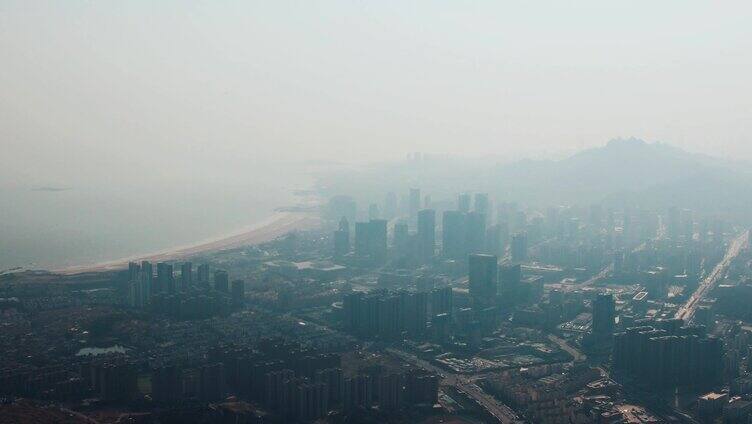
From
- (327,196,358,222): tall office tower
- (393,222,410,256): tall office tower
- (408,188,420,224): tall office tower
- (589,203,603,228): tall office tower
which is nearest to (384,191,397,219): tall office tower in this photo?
(408,188,420,224): tall office tower

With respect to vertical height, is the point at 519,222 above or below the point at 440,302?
above

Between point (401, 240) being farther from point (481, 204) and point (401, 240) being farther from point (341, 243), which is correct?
point (481, 204)

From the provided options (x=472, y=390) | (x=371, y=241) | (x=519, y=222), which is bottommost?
(x=472, y=390)

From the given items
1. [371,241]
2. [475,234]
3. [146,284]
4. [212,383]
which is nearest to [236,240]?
[371,241]

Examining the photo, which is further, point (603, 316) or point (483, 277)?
point (483, 277)

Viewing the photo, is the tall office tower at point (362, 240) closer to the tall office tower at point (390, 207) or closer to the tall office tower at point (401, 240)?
the tall office tower at point (401, 240)

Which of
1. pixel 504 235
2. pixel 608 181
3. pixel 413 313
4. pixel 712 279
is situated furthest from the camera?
pixel 608 181

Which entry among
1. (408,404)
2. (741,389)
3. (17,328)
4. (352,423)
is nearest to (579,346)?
(741,389)

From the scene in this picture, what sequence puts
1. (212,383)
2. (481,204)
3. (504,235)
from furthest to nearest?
(481,204) → (504,235) → (212,383)
